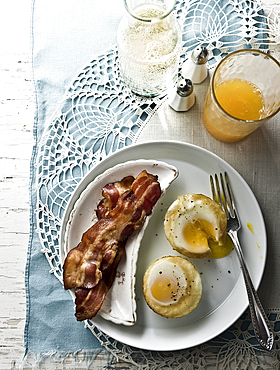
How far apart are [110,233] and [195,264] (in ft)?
1.32

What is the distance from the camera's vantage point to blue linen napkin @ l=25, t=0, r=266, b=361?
1.41 metres

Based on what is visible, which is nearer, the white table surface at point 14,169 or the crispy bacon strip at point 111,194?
the crispy bacon strip at point 111,194

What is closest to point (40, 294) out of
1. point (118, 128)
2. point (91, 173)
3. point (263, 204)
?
point (91, 173)

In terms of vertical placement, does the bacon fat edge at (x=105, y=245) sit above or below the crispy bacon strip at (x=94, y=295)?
above

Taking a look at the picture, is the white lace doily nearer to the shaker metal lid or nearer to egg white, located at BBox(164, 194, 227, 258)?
the shaker metal lid

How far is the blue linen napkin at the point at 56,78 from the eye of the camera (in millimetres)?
1412

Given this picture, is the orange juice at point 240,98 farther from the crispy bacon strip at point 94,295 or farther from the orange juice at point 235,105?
the crispy bacon strip at point 94,295

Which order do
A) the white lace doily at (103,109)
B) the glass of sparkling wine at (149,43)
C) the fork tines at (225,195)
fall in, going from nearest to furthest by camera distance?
the glass of sparkling wine at (149,43) < the fork tines at (225,195) < the white lace doily at (103,109)

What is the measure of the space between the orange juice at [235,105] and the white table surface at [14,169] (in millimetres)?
172

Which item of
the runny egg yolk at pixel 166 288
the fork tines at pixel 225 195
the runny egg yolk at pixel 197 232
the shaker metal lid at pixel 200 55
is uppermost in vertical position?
the shaker metal lid at pixel 200 55

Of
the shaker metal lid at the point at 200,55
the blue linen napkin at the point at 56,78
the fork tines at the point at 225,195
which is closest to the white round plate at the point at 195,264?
the fork tines at the point at 225,195

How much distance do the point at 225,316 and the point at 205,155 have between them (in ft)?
2.29

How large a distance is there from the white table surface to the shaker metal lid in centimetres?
25

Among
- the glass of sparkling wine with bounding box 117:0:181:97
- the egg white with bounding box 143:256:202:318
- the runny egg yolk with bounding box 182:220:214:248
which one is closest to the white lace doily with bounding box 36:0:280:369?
the glass of sparkling wine with bounding box 117:0:181:97
